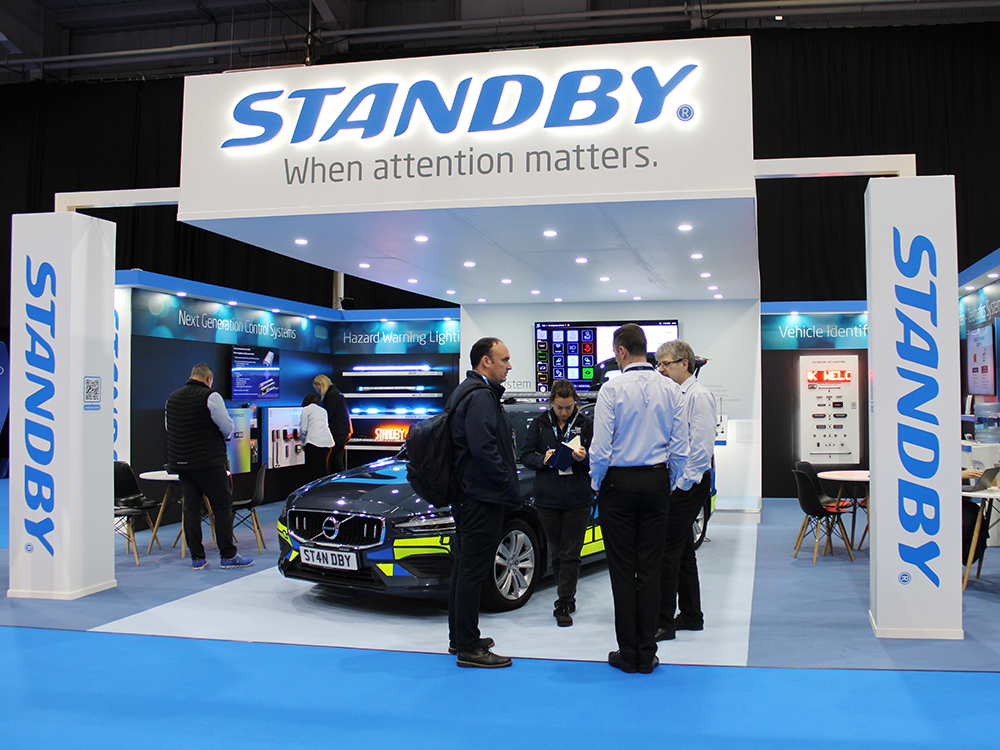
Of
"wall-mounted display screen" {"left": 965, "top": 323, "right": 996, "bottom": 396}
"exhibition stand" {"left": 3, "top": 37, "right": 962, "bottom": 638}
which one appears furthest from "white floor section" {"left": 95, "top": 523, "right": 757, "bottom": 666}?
"wall-mounted display screen" {"left": 965, "top": 323, "right": 996, "bottom": 396}

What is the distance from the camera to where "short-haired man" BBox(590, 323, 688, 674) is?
3.95 metres

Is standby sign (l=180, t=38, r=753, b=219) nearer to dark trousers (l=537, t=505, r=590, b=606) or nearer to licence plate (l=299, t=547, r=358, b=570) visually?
dark trousers (l=537, t=505, r=590, b=606)

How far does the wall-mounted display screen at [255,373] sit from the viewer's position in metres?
10.1

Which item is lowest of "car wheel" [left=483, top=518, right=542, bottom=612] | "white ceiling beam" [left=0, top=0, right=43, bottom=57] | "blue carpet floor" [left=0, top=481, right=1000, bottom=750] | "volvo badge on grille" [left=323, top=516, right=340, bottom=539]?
"blue carpet floor" [left=0, top=481, right=1000, bottom=750]

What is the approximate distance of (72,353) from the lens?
18.5 feet

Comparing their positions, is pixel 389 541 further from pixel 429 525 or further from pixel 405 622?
pixel 405 622

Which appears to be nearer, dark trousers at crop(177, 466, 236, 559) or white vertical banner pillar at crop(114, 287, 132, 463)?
dark trousers at crop(177, 466, 236, 559)

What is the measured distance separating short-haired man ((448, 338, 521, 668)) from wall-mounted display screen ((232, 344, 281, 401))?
6.75m

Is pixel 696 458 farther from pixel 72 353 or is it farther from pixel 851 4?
pixel 851 4

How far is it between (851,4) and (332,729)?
1371 cm

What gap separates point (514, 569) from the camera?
5285 millimetres

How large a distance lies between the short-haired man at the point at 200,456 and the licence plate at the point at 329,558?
5.95 feet

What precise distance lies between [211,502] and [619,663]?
3984mm

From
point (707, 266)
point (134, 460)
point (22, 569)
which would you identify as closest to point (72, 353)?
point (22, 569)
